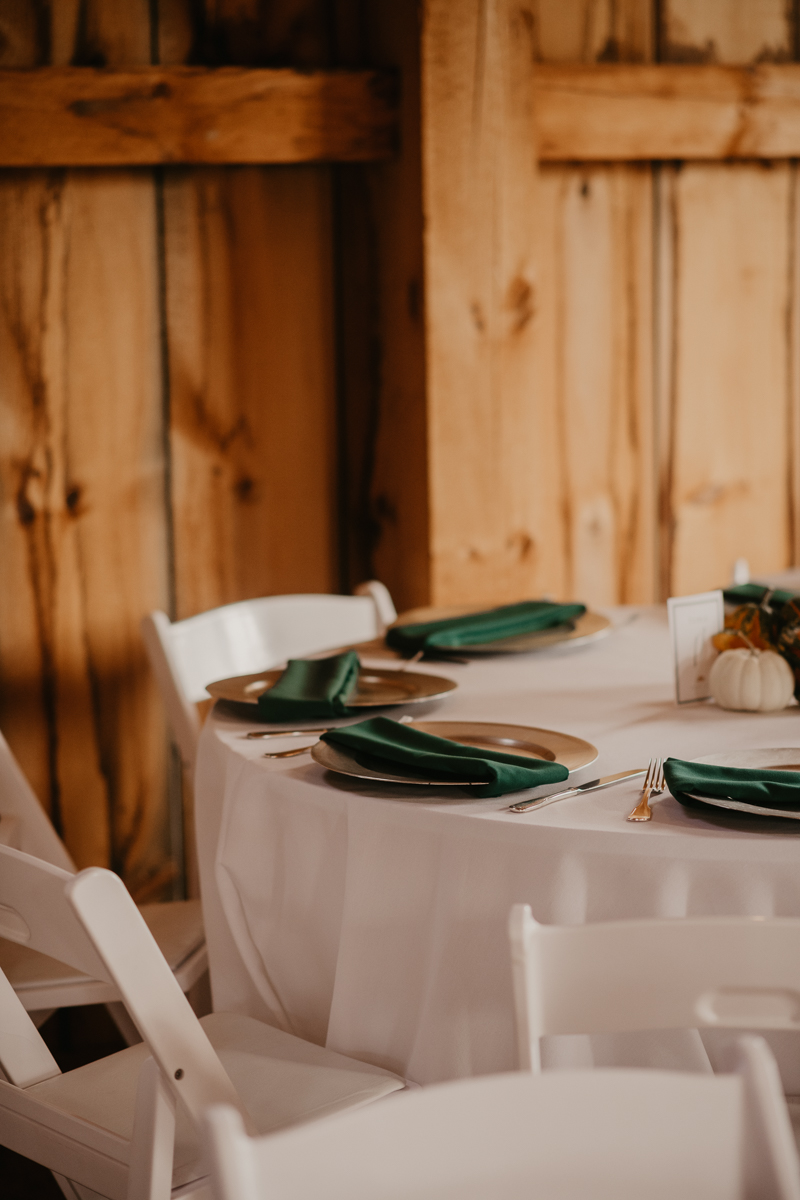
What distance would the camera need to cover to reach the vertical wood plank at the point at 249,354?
2402 mm

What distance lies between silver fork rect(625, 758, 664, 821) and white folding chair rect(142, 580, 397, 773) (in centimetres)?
91

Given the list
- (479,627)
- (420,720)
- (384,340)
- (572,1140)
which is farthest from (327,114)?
(572,1140)

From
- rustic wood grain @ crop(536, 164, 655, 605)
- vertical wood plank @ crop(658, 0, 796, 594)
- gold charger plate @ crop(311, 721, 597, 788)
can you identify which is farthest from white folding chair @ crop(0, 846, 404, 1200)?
vertical wood plank @ crop(658, 0, 796, 594)

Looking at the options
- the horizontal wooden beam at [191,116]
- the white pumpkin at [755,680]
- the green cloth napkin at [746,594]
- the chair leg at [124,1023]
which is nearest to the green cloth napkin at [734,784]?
the white pumpkin at [755,680]

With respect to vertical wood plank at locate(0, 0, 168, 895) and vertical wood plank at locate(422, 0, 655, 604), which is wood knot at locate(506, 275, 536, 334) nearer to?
vertical wood plank at locate(422, 0, 655, 604)

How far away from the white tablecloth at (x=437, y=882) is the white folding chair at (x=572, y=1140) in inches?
13.7

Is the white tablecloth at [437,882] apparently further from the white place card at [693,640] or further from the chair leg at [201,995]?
the chair leg at [201,995]

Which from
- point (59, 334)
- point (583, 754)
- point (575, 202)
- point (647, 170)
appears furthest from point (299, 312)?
point (583, 754)

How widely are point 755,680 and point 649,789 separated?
0.35m

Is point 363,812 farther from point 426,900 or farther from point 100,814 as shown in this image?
point 100,814

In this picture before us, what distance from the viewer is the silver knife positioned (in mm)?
1062

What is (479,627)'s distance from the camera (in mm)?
1716

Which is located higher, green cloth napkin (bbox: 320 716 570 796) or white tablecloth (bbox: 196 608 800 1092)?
green cloth napkin (bbox: 320 716 570 796)

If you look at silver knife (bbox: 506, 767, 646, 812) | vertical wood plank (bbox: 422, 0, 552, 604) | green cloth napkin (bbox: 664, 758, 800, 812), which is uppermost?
vertical wood plank (bbox: 422, 0, 552, 604)
